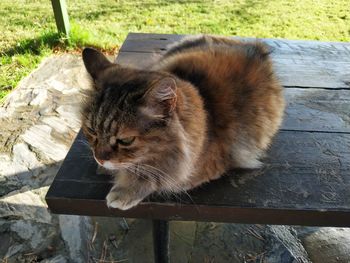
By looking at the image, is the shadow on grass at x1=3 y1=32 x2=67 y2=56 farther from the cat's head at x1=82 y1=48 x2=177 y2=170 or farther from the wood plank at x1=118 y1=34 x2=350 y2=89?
the cat's head at x1=82 y1=48 x2=177 y2=170

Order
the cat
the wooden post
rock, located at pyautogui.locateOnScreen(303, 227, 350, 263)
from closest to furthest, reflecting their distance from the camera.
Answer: the cat, rock, located at pyautogui.locateOnScreen(303, 227, 350, 263), the wooden post

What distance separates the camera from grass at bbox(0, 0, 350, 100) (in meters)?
3.98

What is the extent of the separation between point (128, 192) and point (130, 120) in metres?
0.28

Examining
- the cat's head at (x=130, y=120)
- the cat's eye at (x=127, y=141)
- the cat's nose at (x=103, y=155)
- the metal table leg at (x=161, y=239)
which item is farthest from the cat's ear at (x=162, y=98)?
the metal table leg at (x=161, y=239)

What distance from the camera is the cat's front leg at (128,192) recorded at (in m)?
1.37

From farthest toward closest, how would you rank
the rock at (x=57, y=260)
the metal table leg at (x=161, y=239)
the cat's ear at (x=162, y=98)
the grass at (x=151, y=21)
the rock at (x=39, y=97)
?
the grass at (x=151, y=21) → the rock at (x=39, y=97) → the rock at (x=57, y=260) → the metal table leg at (x=161, y=239) → the cat's ear at (x=162, y=98)

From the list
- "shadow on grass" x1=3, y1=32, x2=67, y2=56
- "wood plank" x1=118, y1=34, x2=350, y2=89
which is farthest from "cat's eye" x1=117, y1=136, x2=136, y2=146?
"shadow on grass" x1=3, y1=32, x2=67, y2=56

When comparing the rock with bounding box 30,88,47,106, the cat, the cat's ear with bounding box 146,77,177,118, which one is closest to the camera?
the cat's ear with bounding box 146,77,177,118

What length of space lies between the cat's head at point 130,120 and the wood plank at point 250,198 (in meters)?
0.18

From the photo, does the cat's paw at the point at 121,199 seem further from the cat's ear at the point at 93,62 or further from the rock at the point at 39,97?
the rock at the point at 39,97

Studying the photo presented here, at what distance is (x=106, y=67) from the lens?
1.52 m

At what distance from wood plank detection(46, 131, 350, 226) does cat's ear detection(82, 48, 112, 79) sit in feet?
1.30

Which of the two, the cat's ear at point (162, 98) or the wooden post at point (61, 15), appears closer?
the cat's ear at point (162, 98)

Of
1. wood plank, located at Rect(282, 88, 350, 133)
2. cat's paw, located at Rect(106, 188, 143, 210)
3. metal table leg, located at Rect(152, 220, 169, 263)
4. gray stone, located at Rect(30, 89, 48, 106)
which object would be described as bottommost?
gray stone, located at Rect(30, 89, 48, 106)
